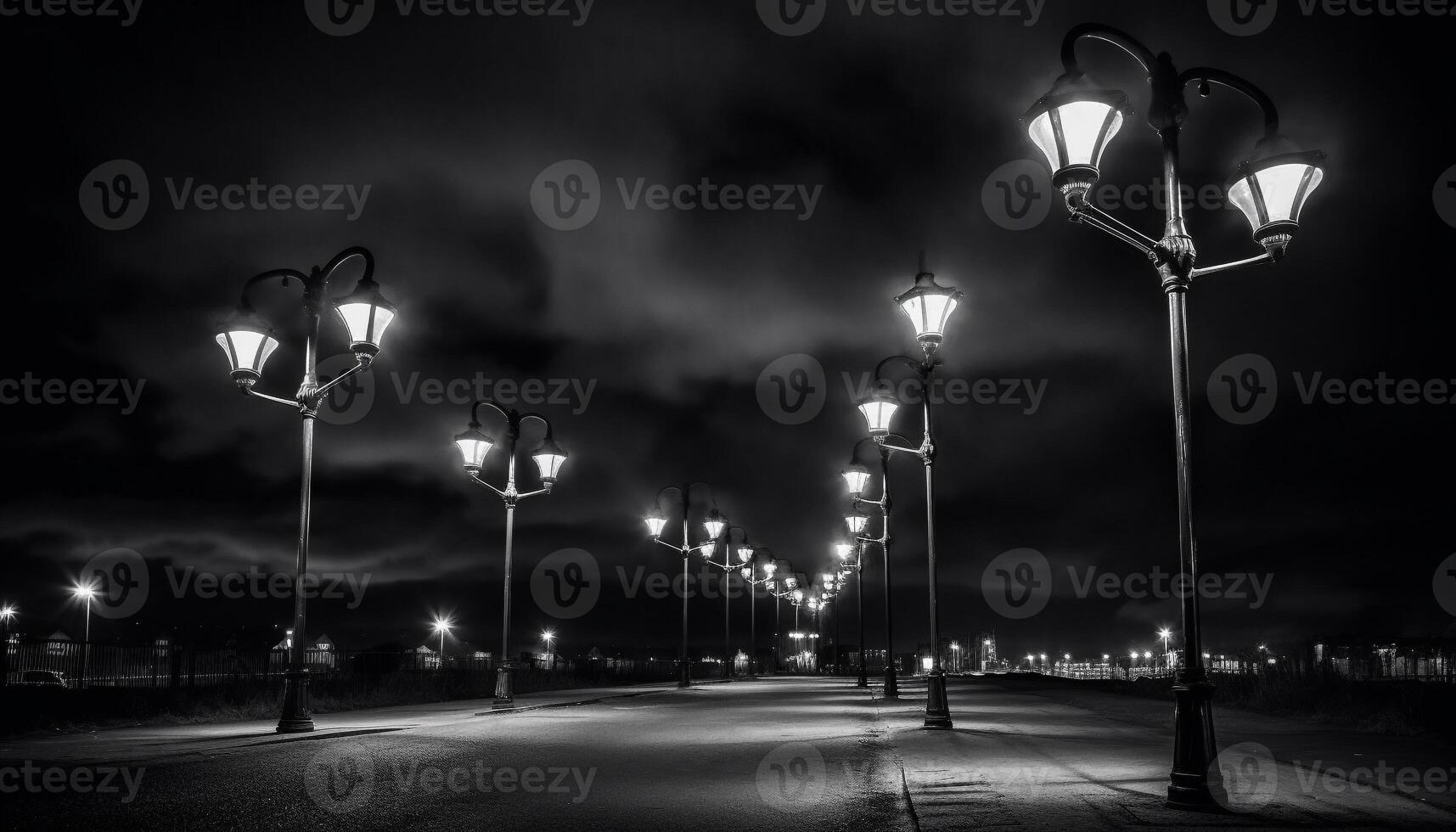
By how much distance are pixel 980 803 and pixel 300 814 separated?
4.90 metres

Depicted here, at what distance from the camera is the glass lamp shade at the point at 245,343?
13.9 metres

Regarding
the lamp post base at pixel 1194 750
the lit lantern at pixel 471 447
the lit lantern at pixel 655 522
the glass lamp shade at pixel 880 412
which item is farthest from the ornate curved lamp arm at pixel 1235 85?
the lit lantern at pixel 655 522

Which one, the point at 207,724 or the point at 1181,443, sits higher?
the point at 1181,443

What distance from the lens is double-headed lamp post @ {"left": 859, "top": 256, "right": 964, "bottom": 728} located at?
45.4 feet

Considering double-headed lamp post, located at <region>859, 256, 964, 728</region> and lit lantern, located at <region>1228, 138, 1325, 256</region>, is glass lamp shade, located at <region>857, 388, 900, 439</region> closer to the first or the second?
double-headed lamp post, located at <region>859, 256, 964, 728</region>

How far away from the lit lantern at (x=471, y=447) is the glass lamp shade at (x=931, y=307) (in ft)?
33.8

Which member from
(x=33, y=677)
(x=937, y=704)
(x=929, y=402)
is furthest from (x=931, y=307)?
(x=33, y=677)

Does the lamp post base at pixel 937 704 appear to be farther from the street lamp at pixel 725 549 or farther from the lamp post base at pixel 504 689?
the street lamp at pixel 725 549

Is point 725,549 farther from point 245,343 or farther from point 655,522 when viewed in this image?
point 245,343

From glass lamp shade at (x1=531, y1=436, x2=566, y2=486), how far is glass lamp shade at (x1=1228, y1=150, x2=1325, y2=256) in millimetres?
18024

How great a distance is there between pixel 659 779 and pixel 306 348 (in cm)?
874

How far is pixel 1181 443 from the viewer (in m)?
7.29

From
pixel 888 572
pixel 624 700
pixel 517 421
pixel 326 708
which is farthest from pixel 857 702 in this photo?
pixel 326 708

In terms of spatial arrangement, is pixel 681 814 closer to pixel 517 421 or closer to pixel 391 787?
pixel 391 787
